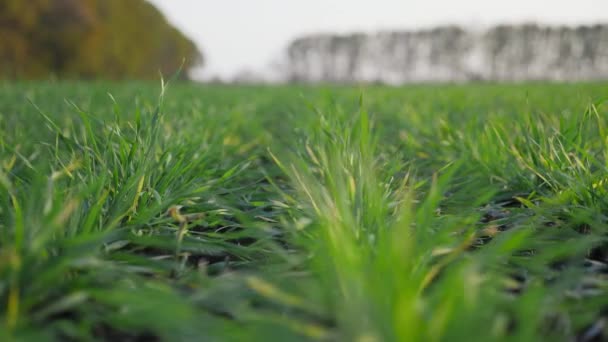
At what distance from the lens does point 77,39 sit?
1438cm

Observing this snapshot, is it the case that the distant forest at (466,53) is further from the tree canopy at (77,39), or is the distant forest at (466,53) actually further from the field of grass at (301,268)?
the field of grass at (301,268)

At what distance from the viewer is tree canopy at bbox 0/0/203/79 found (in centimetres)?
1302

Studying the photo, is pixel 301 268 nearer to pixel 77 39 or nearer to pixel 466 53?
pixel 77 39

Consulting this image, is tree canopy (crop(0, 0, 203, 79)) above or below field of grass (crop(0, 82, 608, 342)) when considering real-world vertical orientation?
above

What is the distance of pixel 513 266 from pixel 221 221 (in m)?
0.66

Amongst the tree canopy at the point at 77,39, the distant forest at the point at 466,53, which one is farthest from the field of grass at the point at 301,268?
the distant forest at the point at 466,53

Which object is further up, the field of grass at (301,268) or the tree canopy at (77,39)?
the tree canopy at (77,39)

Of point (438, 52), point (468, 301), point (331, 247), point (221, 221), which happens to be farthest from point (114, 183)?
point (438, 52)

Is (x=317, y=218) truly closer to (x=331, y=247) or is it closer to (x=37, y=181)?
(x=331, y=247)

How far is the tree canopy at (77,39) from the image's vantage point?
13.0 m

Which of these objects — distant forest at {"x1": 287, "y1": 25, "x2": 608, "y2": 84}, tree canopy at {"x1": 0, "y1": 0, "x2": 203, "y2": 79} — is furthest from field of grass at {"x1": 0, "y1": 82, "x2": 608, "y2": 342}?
distant forest at {"x1": 287, "y1": 25, "x2": 608, "y2": 84}

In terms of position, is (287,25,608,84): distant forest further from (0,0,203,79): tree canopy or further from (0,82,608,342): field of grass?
(0,82,608,342): field of grass

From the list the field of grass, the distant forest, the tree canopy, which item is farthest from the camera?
the distant forest

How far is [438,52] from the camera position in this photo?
27188mm
